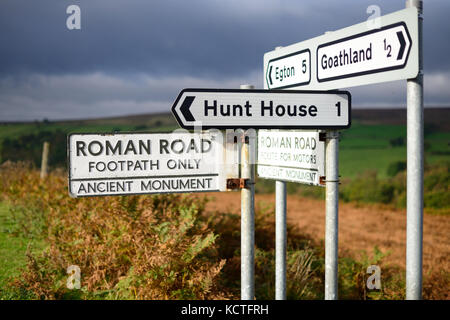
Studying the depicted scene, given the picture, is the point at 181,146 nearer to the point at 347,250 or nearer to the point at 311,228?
the point at 347,250

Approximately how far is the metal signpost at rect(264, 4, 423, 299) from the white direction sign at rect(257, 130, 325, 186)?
11 centimetres

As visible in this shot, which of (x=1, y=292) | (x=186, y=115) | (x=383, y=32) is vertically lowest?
(x=1, y=292)

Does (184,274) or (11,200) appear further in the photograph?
(11,200)

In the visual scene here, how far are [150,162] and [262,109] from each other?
2.74ft

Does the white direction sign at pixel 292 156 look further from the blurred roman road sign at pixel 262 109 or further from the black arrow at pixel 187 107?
the black arrow at pixel 187 107

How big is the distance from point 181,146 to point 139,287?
8.92 ft

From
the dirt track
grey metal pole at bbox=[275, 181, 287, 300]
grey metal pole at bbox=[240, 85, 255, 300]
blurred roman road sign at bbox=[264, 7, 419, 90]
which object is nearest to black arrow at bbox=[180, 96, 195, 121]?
grey metal pole at bbox=[240, 85, 255, 300]

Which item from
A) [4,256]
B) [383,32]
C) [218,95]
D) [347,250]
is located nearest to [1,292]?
[4,256]

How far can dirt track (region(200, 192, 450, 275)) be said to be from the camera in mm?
10320

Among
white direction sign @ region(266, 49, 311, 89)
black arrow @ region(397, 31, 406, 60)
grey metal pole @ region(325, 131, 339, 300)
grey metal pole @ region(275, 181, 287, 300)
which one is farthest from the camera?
grey metal pole @ region(275, 181, 287, 300)

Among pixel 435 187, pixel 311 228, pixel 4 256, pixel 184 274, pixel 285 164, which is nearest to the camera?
pixel 285 164

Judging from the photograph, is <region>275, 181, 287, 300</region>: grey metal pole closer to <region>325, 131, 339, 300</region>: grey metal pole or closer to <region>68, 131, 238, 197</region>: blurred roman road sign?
<region>325, 131, 339, 300</region>: grey metal pole

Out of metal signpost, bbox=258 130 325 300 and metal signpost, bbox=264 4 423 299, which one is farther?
metal signpost, bbox=258 130 325 300

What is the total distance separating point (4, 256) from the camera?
8172 mm
